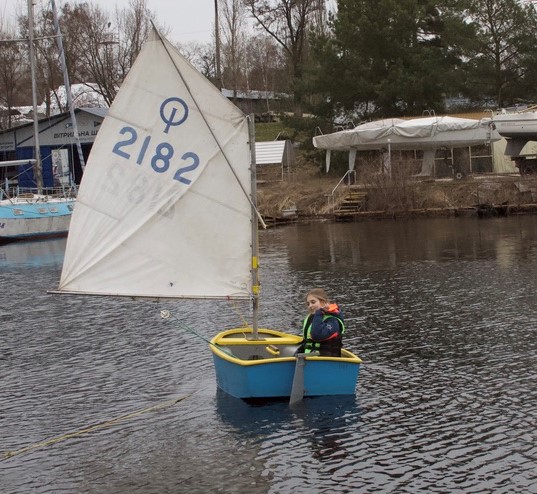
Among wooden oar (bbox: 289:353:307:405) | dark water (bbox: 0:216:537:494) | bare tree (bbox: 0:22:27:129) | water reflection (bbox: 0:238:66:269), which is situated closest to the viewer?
dark water (bbox: 0:216:537:494)

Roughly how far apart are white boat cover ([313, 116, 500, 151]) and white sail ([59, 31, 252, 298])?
39007mm

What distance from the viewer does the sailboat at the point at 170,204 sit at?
17.3m

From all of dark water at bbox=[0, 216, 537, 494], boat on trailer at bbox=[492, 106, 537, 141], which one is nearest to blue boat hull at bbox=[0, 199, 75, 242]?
boat on trailer at bbox=[492, 106, 537, 141]

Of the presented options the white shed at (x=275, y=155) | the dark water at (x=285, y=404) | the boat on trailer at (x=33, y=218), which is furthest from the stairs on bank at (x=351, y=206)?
the dark water at (x=285, y=404)

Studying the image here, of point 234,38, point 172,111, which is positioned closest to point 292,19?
point 234,38

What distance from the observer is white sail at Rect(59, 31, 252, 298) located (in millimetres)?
17375

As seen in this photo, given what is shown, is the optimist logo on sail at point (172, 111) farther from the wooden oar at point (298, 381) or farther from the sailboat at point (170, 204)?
the wooden oar at point (298, 381)

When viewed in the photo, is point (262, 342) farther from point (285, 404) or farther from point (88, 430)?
point (88, 430)

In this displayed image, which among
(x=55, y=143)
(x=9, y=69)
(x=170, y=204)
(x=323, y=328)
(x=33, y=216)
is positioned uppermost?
(x=9, y=69)

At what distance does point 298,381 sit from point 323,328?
98cm

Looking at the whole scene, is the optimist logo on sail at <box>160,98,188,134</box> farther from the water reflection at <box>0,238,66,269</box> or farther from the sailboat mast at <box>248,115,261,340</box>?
the water reflection at <box>0,238,66,269</box>

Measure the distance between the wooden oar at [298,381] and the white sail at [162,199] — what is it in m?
1.92

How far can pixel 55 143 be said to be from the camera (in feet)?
238

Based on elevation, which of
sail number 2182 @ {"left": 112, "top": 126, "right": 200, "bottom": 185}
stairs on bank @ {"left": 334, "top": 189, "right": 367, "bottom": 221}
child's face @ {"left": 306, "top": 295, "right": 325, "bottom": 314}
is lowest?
child's face @ {"left": 306, "top": 295, "right": 325, "bottom": 314}
